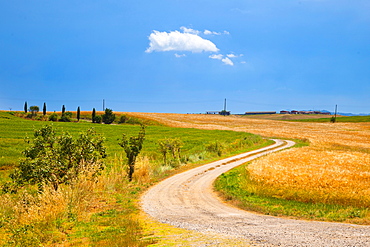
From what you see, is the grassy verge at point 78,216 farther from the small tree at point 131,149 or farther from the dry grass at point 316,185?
the dry grass at point 316,185

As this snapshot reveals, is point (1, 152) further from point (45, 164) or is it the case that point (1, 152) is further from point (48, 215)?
point (48, 215)

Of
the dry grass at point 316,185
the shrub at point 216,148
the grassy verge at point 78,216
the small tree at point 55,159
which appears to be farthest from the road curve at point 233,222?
the shrub at point 216,148

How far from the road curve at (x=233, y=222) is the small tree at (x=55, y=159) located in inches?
160

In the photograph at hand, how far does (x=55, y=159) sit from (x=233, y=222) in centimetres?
986

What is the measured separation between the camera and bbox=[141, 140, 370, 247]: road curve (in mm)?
8719

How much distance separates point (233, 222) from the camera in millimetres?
11602

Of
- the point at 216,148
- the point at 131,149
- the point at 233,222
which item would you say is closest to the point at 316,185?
the point at 233,222

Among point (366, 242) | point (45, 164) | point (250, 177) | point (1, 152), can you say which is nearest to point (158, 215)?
point (45, 164)

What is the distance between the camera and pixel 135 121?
364 ft

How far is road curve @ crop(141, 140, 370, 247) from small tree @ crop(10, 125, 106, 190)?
406cm

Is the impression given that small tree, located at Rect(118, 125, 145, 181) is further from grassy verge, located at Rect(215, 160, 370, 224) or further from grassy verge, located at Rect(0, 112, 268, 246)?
grassy verge, located at Rect(215, 160, 370, 224)

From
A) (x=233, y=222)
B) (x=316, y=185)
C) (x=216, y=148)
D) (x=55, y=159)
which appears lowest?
(x=216, y=148)

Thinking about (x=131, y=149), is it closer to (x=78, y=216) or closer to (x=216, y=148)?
(x=78, y=216)

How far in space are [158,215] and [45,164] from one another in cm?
646
